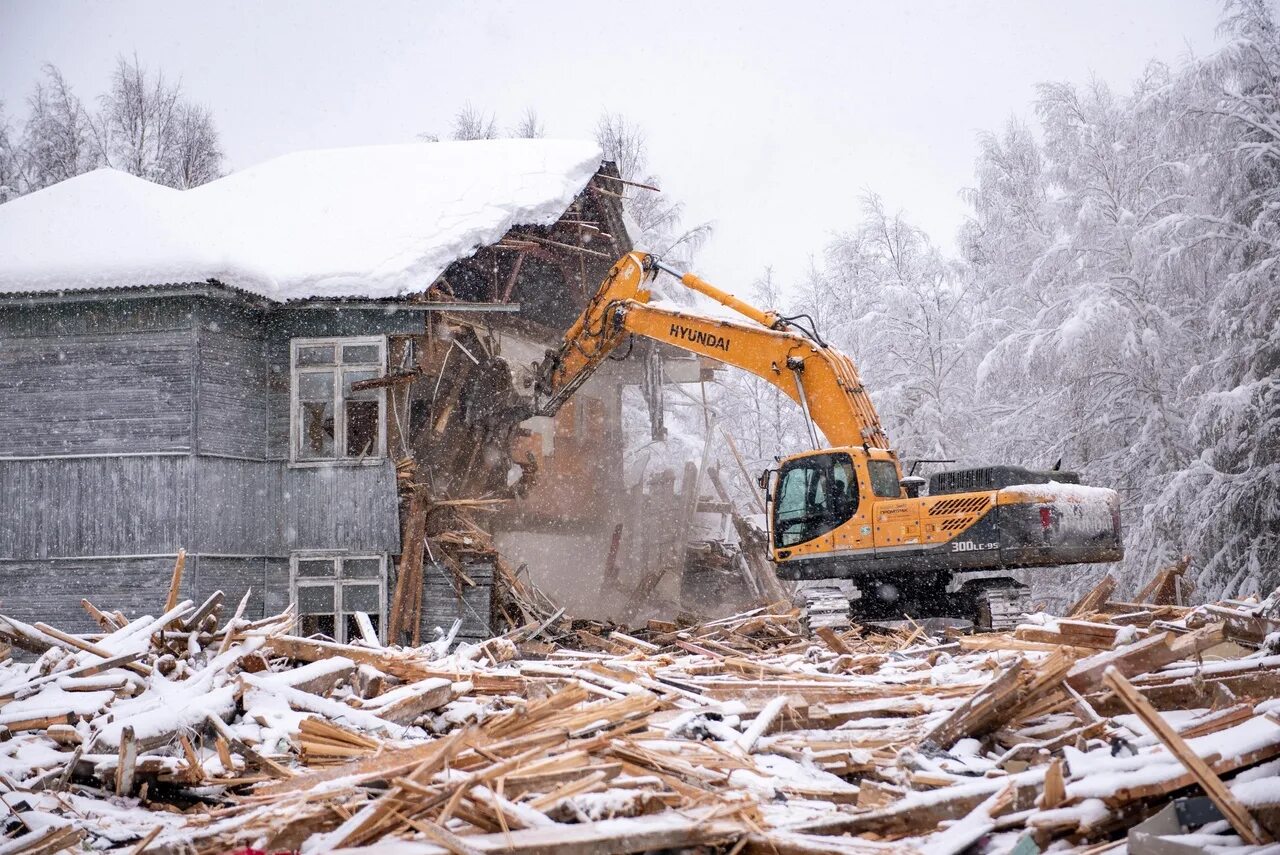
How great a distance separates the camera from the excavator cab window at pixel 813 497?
1355 centimetres

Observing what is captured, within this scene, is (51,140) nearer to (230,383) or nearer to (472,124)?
(472,124)

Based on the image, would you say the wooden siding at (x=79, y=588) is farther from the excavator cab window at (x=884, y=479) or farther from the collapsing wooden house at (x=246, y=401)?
the excavator cab window at (x=884, y=479)

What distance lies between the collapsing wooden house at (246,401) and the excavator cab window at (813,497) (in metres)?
4.02

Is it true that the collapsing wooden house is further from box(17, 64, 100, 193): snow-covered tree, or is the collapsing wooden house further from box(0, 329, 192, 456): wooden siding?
box(17, 64, 100, 193): snow-covered tree

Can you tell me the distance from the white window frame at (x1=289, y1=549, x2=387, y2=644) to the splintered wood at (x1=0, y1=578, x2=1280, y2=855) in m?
5.14

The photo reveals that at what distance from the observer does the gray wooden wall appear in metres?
14.3

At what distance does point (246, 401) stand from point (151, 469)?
1537 mm

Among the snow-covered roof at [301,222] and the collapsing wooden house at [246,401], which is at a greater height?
the snow-covered roof at [301,222]

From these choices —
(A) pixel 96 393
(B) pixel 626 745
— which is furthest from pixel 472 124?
(B) pixel 626 745

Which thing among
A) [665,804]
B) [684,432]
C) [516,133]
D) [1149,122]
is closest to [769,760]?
[665,804]

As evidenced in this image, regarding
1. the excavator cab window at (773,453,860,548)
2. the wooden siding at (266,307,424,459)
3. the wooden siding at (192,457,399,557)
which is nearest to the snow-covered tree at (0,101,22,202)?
the wooden siding at (266,307,424,459)

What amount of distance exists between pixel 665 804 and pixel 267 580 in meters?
11.3

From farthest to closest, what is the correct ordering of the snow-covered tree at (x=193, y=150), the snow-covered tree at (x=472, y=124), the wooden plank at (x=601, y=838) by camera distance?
the snow-covered tree at (x=472, y=124) < the snow-covered tree at (x=193, y=150) < the wooden plank at (x=601, y=838)

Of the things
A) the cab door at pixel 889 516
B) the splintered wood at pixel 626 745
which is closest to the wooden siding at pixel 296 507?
the splintered wood at pixel 626 745
